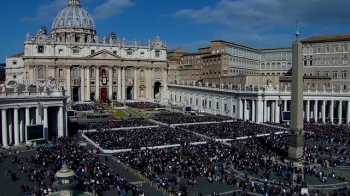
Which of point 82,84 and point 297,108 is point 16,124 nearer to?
point 297,108

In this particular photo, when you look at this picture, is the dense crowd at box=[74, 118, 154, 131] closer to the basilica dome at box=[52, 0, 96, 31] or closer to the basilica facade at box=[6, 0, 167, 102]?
the basilica facade at box=[6, 0, 167, 102]

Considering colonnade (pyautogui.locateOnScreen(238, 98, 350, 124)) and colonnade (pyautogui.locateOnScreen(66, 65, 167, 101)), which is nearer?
colonnade (pyautogui.locateOnScreen(238, 98, 350, 124))

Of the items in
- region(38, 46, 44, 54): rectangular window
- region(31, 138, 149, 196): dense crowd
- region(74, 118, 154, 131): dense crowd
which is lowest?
region(31, 138, 149, 196): dense crowd

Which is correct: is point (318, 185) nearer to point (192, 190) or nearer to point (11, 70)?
point (192, 190)

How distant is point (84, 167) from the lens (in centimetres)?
2708

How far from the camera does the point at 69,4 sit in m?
118

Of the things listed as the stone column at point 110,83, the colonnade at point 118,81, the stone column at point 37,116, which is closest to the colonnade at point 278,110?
the stone column at point 37,116

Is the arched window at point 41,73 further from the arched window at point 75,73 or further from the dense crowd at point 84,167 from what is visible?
the dense crowd at point 84,167

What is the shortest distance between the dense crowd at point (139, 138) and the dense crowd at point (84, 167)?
3.39 m

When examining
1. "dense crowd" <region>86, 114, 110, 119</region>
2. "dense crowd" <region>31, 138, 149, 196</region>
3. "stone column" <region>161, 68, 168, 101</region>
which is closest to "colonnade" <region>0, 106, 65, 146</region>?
"dense crowd" <region>31, 138, 149, 196</region>

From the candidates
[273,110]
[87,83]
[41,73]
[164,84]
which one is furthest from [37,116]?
[164,84]

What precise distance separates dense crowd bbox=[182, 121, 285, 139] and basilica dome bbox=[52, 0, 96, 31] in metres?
72.4

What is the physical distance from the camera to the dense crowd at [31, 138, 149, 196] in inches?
917

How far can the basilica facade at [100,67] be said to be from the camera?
272ft
